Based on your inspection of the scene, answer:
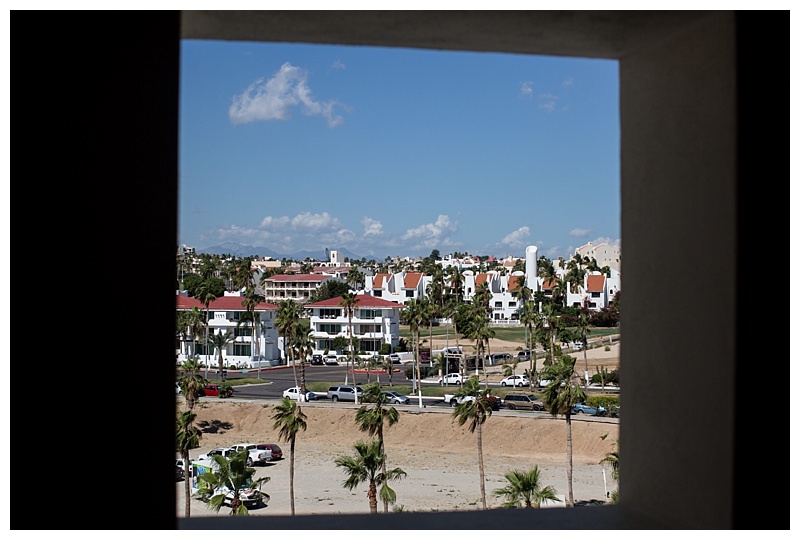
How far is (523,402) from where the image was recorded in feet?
104

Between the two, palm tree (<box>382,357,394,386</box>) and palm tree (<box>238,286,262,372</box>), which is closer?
palm tree (<box>382,357,394,386</box>)

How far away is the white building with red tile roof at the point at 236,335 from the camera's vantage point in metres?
40.9

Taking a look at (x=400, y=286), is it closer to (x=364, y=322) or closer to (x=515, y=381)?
(x=364, y=322)

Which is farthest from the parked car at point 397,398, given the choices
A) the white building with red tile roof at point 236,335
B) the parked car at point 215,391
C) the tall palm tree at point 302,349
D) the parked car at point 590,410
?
the white building with red tile roof at point 236,335

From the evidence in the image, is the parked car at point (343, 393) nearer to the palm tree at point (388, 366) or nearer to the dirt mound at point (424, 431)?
the dirt mound at point (424, 431)

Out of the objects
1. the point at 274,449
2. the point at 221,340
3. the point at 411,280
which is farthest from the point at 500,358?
the point at 274,449

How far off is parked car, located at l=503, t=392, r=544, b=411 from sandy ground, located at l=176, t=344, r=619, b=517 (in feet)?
4.96

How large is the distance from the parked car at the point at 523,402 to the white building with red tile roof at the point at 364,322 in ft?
42.9

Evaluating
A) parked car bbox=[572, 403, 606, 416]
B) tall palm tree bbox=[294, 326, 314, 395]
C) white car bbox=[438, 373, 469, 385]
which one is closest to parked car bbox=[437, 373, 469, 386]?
white car bbox=[438, 373, 469, 385]

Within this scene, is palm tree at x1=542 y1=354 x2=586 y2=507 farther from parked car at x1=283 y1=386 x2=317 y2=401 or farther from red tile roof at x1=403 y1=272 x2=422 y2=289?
red tile roof at x1=403 y1=272 x2=422 y2=289

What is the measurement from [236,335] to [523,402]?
17.8m

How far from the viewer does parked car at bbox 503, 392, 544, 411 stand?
31.2 meters
